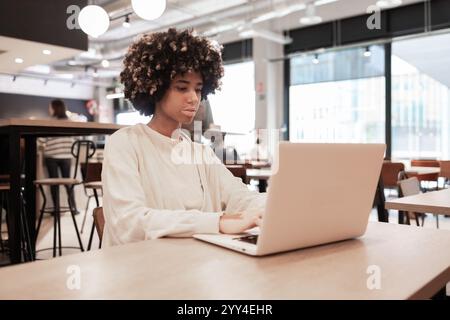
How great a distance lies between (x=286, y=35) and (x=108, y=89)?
273 inches

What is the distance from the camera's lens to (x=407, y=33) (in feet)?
22.1

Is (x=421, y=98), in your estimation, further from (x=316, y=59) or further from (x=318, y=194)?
(x=318, y=194)

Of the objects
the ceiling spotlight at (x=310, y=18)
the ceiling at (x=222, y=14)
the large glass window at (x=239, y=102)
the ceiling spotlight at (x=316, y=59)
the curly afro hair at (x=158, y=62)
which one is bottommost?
the curly afro hair at (x=158, y=62)

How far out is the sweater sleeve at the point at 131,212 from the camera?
96 cm

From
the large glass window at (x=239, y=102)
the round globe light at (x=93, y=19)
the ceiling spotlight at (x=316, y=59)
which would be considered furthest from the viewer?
the ceiling spotlight at (x=316, y=59)

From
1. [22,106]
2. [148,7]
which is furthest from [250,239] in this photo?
[22,106]

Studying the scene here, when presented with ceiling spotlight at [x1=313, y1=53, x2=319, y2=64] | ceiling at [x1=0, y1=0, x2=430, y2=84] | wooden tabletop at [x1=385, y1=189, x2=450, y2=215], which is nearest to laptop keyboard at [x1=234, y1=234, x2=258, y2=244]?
wooden tabletop at [x1=385, y1=189, x2=450, y2=215]

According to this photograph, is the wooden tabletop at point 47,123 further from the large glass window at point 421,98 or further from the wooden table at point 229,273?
the large glass window at point 421,98

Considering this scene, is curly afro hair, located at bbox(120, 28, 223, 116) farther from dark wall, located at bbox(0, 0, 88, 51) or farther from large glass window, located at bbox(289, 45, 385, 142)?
large glass window, located at bbox(289, 45, 385, 142)

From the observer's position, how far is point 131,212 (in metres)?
1.03

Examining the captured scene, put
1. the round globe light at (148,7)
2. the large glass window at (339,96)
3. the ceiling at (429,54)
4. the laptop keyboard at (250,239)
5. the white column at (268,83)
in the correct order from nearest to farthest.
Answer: the laptop keyboard at (250,239)
the round globe light at (148,7)
the ceiling at (429,54)
the large glass window at (339,96)
the white column at (268,83)

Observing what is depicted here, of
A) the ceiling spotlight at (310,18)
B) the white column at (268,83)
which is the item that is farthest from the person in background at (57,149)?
the white column at (268,83)

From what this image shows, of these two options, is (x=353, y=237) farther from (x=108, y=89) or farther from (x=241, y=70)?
(x=108, y=89)

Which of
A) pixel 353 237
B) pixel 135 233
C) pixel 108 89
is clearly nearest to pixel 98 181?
pixel 135 233
